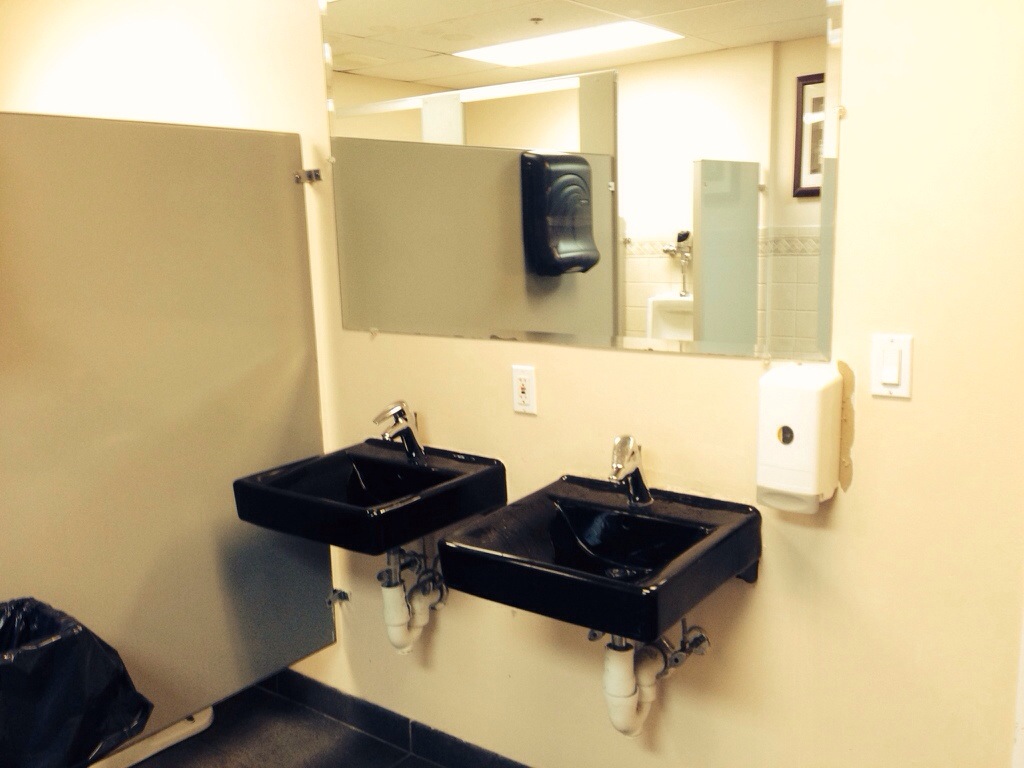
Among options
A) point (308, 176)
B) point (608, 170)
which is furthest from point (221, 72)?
point (608, 170)

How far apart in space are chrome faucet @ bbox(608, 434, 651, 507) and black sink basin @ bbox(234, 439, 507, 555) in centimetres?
40

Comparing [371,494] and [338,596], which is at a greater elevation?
[371,494]

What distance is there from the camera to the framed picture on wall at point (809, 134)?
5.21 feet

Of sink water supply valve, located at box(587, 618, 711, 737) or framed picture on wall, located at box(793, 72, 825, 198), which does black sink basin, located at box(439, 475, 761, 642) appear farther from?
framed picture on wall, located at box(793, 72, 825, 198)

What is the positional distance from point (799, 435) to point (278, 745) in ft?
5.97

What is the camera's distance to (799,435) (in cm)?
154

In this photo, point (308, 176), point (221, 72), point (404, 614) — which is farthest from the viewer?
point (221, 72)

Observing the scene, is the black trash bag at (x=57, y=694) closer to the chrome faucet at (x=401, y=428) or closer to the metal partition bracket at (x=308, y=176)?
the chrome faucet at (x=401, y=428)

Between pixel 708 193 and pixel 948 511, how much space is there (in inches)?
29.3

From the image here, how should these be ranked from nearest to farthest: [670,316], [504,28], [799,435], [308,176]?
[799,435] → [670,316] → [504,28] → [308,176]

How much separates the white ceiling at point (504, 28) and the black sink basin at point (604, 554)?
920 mm

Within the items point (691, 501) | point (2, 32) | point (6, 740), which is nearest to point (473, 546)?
point (691, 501)

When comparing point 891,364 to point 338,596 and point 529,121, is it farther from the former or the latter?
point 338,596

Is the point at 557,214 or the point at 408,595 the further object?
the point at 408,595
